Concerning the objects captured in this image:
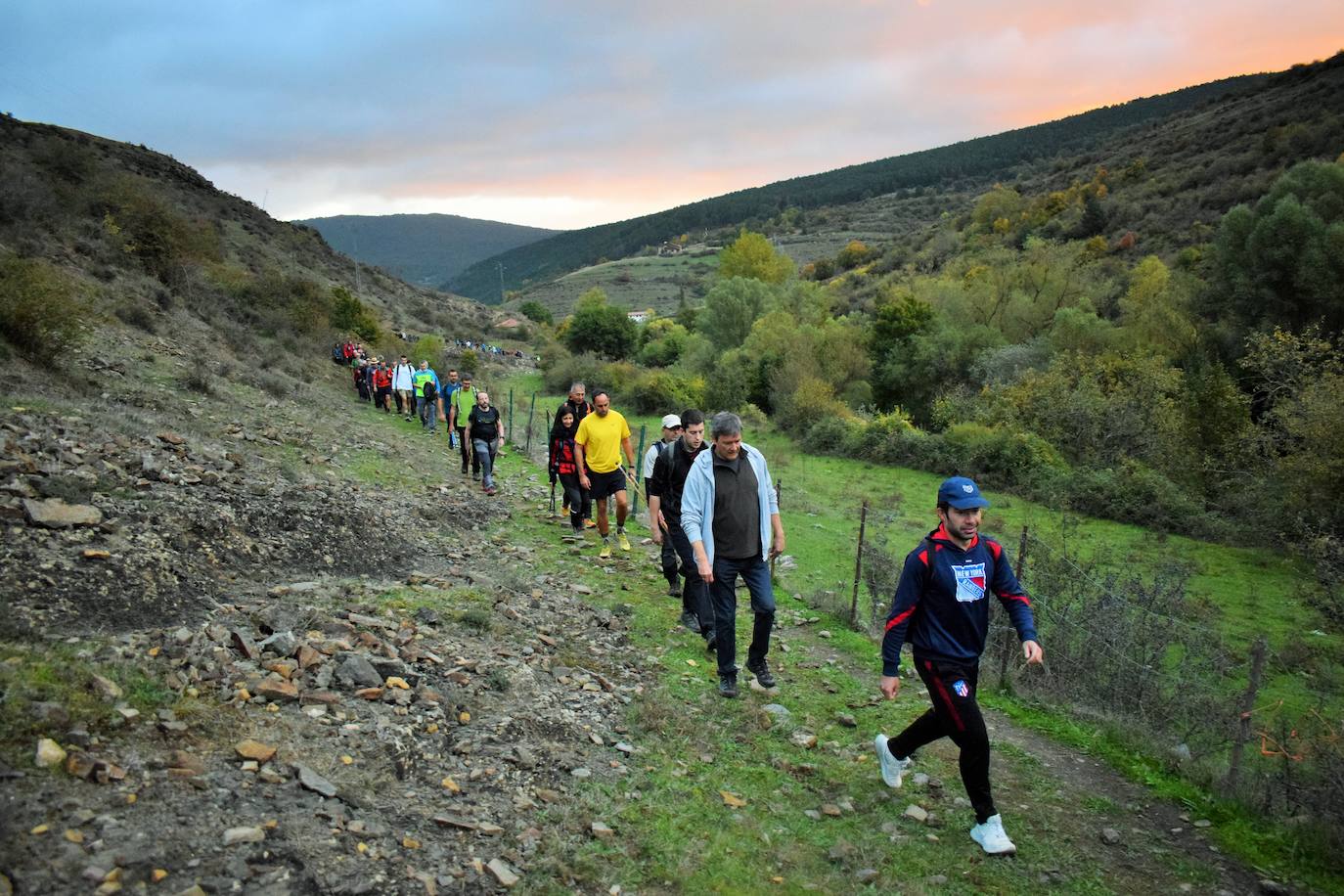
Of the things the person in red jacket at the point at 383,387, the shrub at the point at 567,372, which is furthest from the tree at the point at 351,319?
the person in red jacket at the point at 383,387

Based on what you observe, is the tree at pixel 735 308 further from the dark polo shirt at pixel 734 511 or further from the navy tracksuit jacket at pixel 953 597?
the navy tracksuit jacket at pixel 953 597

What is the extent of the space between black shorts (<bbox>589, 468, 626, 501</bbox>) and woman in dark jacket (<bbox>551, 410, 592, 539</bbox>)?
0.26 metres

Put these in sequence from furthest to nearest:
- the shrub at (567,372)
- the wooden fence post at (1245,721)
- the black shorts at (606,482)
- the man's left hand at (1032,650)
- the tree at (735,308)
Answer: the tree at (735,308) < the shrub at (567,372) < the black shorts at (606,482) < the wooden fence post at (1245,721) < the man's left hand at (1032,650)

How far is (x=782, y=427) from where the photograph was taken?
32375 millimetres

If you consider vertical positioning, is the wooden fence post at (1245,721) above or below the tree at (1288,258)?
below

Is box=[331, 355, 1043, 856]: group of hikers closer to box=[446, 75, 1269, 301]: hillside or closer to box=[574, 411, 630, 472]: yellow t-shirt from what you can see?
box=[574, 411, 630, 472]: yellow t-shirt

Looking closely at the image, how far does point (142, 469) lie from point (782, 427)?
26.9 m

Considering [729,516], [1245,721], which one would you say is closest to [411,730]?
[729,516]

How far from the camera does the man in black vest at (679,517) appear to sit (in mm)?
7047

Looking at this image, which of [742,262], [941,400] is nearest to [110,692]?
[941,400]

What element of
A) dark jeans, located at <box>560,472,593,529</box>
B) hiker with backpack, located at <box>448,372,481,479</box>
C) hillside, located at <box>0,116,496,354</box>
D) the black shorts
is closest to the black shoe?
the black shorts

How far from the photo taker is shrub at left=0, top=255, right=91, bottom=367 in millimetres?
11391

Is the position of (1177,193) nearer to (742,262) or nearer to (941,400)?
(742,262)

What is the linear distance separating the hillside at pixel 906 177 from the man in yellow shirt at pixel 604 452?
90372 mm
